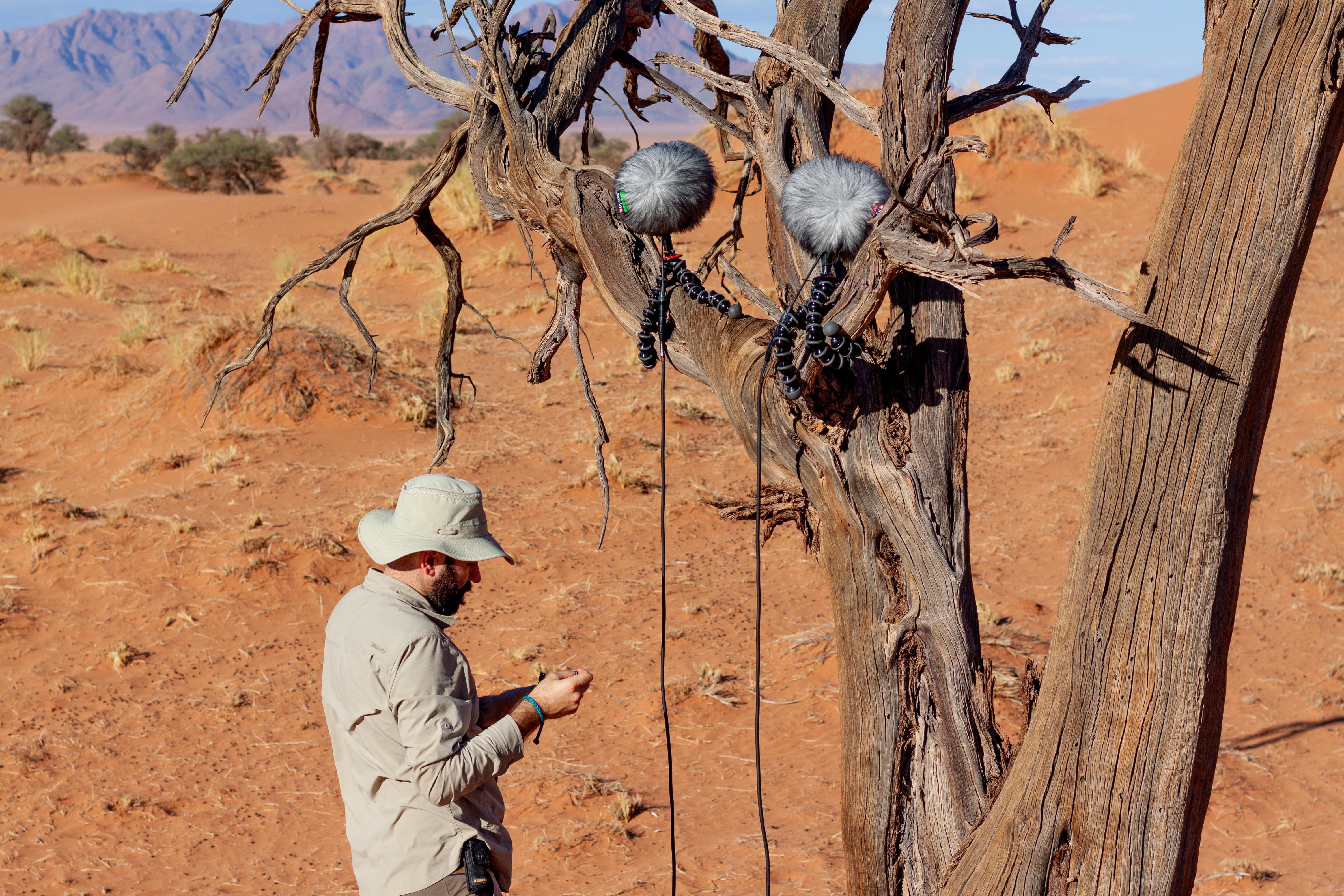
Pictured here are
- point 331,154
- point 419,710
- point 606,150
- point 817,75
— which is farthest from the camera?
point 331,154

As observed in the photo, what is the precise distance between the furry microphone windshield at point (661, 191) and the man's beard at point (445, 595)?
1.15 metres

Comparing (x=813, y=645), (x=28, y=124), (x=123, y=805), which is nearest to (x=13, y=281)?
(x=123, y=805)

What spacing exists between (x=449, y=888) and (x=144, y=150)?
125 feet

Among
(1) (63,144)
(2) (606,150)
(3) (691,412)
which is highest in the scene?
(2) (606,150)

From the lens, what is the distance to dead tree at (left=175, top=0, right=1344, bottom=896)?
6.69 feet

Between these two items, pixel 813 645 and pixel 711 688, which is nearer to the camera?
pixel 711 688

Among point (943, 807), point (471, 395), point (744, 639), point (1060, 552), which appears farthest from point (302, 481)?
point (943, 807)

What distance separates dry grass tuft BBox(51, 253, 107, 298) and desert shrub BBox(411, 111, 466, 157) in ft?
41.8

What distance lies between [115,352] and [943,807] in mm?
11277

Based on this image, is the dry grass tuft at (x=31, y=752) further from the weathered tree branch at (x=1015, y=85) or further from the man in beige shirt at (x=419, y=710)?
the weathered tree branch at (x=1015, y=85)

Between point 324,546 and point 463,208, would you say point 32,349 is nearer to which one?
point 324,546

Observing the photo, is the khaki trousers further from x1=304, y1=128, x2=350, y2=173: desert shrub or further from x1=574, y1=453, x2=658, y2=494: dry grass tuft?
x1=304, y1=128, x2=350, y2=173: desert shrub

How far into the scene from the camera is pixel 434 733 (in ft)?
7.66

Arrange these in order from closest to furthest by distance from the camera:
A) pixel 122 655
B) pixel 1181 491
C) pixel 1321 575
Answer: pixel 1181 491 < pixel 122 655 < pixel 1321 575
